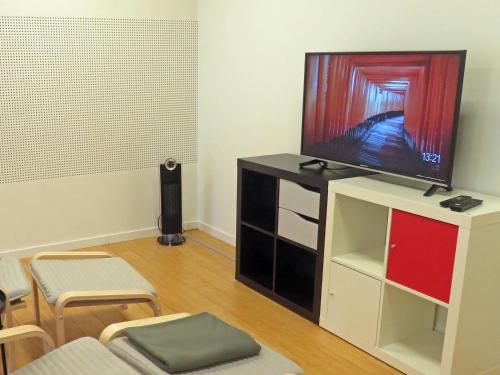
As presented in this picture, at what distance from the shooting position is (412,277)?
252 cm

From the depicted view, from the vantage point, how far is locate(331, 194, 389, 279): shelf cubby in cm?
287

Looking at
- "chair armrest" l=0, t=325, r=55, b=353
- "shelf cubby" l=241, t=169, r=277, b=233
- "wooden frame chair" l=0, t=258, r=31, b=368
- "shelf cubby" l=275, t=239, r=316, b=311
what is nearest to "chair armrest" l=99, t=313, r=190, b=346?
"chair armrest" l=0, t=325, r=55, b=353

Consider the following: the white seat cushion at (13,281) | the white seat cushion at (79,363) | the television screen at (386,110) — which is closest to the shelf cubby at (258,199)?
the television screen at (386,110)

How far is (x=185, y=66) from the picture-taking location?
449 cm

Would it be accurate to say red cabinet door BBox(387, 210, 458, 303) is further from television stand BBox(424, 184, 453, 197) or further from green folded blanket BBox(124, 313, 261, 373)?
green folded blanket BBox(124, 313, 261, 373)

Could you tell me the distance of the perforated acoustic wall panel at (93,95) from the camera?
12.4ft

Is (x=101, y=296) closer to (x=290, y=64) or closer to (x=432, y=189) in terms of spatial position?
(x=432, y=189)

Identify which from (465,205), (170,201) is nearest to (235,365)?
(465,205)

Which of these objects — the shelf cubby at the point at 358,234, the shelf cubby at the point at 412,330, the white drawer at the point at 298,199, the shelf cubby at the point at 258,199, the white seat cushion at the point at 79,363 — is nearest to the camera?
the white seat cushion at the point at 79,363

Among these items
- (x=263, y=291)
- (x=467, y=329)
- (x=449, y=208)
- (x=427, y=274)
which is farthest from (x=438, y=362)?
(x=263, y=291)

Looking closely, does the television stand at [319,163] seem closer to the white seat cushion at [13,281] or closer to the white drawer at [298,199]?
the white drawer at [298,199]

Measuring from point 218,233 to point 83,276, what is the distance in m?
1.99

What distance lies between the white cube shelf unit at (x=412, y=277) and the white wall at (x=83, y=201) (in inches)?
80.1

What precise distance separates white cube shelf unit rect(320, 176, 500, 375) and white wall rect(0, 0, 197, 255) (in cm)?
203
